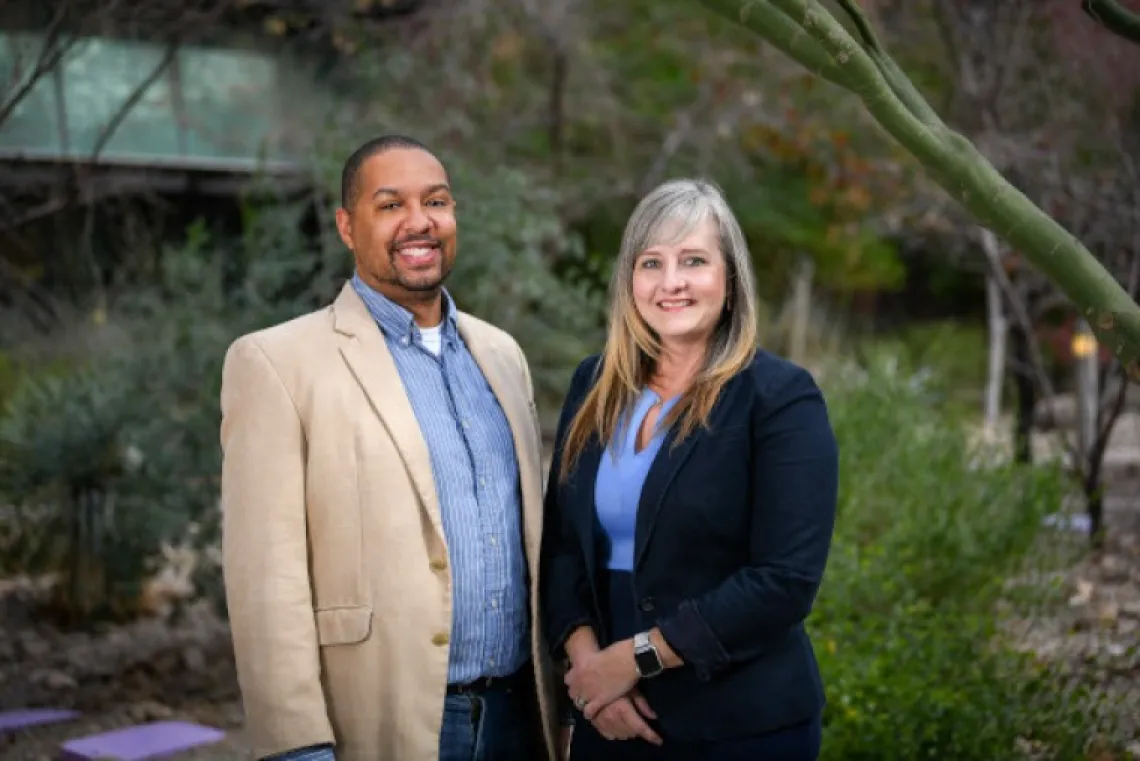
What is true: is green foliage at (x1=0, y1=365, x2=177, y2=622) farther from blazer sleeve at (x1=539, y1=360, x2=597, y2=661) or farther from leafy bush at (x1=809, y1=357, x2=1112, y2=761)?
blazer sleeve at (x1=539, y1=360, x2=597, y2=661)

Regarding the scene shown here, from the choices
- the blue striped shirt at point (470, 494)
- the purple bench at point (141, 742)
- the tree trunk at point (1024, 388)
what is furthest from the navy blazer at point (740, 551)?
the tree trunk at point (1024, 388)

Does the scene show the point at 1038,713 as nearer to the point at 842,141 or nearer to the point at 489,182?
the point at 489,182

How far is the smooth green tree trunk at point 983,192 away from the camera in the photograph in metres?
3.25

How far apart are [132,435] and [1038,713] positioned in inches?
189

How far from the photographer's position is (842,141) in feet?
48.4

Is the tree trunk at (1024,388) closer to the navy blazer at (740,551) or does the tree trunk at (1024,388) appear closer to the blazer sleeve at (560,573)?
the blazer sleeve at (560,573)

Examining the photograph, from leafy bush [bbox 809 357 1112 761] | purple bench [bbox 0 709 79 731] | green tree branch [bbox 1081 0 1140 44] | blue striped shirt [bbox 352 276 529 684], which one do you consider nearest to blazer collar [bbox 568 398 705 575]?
blue striped shirt [bbox 352 276 529 684]

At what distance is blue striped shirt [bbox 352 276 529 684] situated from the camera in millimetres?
3111

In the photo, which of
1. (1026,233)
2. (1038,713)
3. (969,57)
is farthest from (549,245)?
(1026,233)

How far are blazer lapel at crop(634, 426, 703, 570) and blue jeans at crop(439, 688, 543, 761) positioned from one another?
1.83 feet

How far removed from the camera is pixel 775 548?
9.02 ft

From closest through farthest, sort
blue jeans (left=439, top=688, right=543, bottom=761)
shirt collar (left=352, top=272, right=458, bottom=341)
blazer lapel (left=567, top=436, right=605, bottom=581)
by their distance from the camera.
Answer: blazer lapel (left=567, top=436, right=605, bottom=581) < blue jeans (left=439, top=688, right=543, bottom=761) < shirt collar (left=352, top=272, right=458, bottom=341)

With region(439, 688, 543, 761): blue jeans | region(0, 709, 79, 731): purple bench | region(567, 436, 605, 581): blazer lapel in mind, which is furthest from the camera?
region(0, 709, 79, 731): purple bench

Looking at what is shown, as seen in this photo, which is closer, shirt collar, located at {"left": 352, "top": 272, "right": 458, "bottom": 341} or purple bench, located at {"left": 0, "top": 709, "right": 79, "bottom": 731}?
shirt collar, located at {"left": 352, "top": 272, "right": 458, "bottom": 341}
